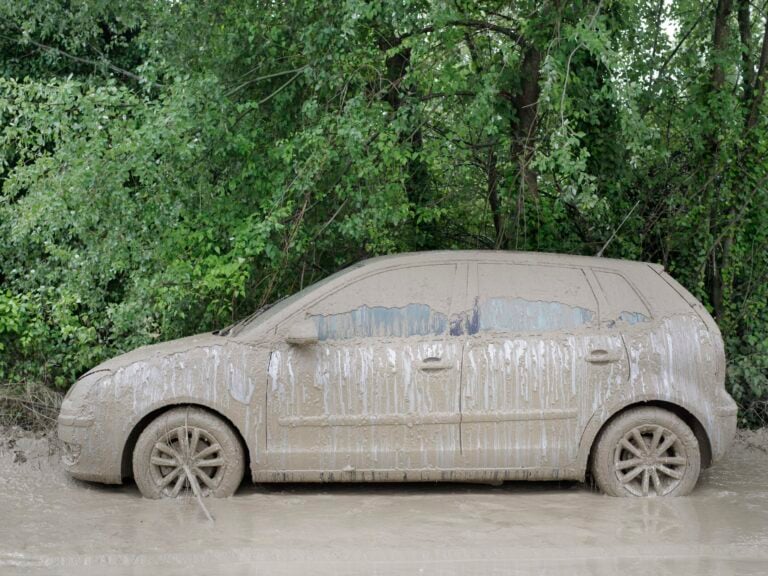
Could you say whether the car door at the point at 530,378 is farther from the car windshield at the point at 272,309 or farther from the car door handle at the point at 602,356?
the car windshield at the point at 272,309

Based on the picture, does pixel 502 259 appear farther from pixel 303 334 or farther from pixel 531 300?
pixel 303 334

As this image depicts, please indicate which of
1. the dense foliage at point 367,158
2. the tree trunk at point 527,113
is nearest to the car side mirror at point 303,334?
the dense foliage at point 367,158

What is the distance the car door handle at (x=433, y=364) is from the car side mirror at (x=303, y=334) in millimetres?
732

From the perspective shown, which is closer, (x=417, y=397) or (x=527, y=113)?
(x=417, y=397)

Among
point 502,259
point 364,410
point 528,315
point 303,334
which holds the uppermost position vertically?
point 502,259

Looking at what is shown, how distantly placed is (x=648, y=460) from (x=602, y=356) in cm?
82

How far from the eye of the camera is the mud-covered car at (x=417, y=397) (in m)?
6.75

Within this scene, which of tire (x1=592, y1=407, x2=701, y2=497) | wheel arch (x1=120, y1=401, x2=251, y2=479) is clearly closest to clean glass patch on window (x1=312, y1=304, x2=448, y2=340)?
wheel arch (x1=120, y1=401, x2=251, y2=479)

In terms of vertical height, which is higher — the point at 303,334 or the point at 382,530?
the point at 303,334

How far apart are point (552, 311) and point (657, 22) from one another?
13.9ft

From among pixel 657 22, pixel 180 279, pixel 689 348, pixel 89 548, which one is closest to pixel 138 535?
pixel 89 548

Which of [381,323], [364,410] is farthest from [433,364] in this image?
[364,410]

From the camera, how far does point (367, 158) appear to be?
8.12 meters

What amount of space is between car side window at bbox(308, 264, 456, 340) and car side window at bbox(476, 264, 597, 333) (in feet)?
0.89
